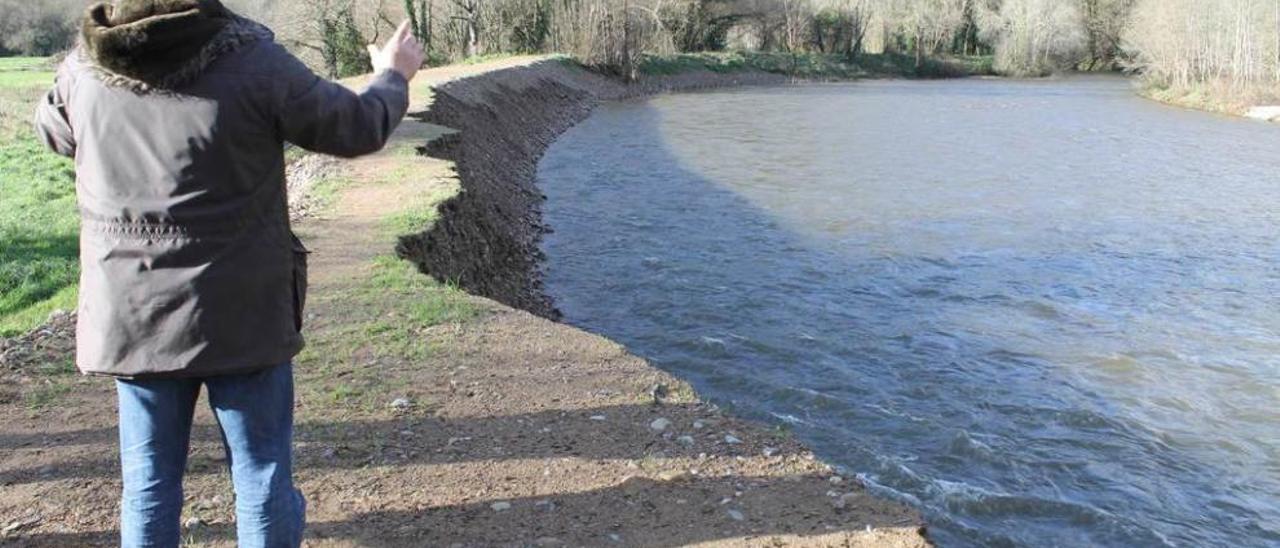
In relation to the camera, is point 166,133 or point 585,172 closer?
point 166,133

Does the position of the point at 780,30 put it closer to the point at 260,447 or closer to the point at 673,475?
the point at 673,475

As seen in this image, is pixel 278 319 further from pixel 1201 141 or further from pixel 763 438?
pixel 1201 141

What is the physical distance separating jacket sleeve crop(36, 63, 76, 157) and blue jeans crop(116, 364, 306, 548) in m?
0.73

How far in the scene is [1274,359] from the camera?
9562mm

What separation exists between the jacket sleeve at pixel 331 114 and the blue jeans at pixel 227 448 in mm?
683

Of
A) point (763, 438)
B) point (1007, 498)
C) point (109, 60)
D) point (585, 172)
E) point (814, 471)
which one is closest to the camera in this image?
point (109, 60)

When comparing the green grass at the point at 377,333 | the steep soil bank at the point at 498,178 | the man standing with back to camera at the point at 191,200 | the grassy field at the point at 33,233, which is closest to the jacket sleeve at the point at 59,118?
the man standing with back to camera at the point at 191,200

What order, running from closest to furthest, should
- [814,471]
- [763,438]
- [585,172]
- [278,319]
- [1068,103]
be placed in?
[278,319] < [814,471] < [763,438] < [585,172] < [1068,103]

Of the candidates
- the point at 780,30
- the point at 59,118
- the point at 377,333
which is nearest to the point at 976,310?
the point at 377,333

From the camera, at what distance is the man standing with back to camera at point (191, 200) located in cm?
286

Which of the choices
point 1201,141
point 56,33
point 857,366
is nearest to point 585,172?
point 857,366

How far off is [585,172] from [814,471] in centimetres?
1486

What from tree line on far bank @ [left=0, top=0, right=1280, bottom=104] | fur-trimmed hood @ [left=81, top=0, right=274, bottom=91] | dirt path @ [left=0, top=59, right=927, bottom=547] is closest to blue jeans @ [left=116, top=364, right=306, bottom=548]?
fur-trimmed hood @ [left=81, top=0, right=274, bottom=91]

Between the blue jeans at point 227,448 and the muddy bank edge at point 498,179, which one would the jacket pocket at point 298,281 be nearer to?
the blue jeans at point 227,448
